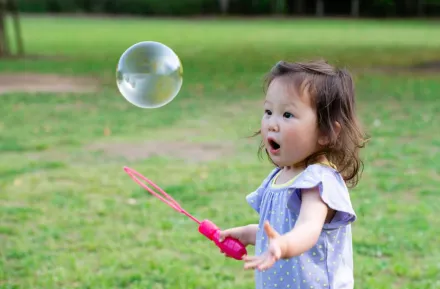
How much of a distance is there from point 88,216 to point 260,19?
40911 millimetres

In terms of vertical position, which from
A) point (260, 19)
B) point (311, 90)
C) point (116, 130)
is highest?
point (311, 90)

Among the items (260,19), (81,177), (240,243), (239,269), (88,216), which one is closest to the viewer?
(240,243)

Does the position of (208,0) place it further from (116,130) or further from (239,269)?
(239,269)

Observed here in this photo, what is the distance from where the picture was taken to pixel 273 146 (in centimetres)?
207

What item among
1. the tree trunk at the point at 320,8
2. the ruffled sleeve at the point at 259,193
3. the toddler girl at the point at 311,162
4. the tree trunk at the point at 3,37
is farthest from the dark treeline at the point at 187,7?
the toddler girl at the point at 311,162

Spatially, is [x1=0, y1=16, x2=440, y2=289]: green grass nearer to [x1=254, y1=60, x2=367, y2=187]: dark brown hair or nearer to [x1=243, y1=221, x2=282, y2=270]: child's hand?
[x1=254, y1=60, x2=367, y2=187]: dark brown hair

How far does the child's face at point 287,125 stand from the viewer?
2.04 meters

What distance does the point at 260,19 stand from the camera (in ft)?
146

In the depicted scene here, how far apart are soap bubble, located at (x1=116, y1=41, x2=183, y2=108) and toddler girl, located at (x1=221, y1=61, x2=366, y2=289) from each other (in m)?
1.09

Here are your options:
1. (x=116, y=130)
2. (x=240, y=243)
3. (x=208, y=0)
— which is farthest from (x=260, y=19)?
(x=240, y=243)

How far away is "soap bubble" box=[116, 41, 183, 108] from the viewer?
317 centimetres

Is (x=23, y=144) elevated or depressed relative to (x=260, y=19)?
elevated

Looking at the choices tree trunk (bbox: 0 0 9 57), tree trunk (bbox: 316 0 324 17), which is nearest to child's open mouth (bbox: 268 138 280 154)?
tree trunk (bbox: 0 0 9 57)

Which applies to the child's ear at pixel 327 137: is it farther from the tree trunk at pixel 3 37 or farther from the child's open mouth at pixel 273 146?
the tree trunk at pixel 3 37
